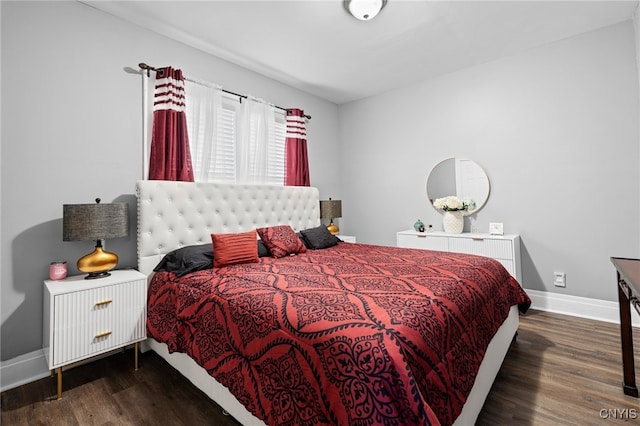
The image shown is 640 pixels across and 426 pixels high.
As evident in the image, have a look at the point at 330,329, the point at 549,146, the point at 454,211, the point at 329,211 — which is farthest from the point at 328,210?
the point at 330,329

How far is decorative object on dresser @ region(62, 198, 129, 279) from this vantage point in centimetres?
196

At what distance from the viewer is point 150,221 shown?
245 cm

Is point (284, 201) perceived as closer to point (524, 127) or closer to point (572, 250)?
point (524, 127)

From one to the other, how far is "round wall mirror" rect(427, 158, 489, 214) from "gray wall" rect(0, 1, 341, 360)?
11.0 ft

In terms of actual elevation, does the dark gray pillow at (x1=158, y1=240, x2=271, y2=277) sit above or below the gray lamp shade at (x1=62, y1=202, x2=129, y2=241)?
below

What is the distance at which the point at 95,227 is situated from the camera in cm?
202

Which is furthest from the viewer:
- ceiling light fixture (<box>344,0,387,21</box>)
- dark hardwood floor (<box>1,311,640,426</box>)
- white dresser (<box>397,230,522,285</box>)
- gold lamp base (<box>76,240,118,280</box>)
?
white dresser (<box>397,230,522,285</box>)

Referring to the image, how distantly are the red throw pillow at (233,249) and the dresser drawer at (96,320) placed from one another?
1.87 feet

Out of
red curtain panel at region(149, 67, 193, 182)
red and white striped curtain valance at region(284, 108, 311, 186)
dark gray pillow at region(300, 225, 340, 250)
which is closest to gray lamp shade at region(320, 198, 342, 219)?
red and white striped curtain valance at region(284, 108, 311, 186)

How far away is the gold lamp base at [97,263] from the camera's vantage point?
2.06 m

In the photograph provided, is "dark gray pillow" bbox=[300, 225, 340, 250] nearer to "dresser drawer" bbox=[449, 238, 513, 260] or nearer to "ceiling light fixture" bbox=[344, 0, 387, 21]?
"dresser drawer" bbox=[449, 238, 513, 260]

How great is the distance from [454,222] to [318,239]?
67.1 inches

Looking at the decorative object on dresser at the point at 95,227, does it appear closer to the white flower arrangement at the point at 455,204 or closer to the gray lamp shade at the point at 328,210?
the gray lamp shade at the point at 328,210

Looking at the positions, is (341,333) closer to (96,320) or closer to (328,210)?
(96,320)
